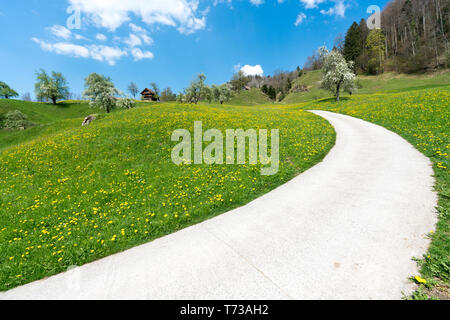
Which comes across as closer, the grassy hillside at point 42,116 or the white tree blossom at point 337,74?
the grassy hillside at point 42,116

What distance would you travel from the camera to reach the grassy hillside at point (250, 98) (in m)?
114

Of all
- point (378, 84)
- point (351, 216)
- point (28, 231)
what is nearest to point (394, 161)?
point (351, 216)

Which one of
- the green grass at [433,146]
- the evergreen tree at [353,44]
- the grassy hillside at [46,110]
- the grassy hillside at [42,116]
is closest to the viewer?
the green grass at [433,146]

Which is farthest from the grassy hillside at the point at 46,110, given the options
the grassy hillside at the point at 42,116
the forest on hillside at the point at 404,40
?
the forest on hillside at the point at 404,40

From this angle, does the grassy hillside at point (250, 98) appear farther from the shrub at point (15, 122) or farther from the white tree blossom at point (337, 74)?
the shrub at point (15, 122)

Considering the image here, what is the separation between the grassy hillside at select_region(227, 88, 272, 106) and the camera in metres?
114

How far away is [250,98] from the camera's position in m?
123

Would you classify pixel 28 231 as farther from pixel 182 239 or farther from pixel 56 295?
pixel 182 239
